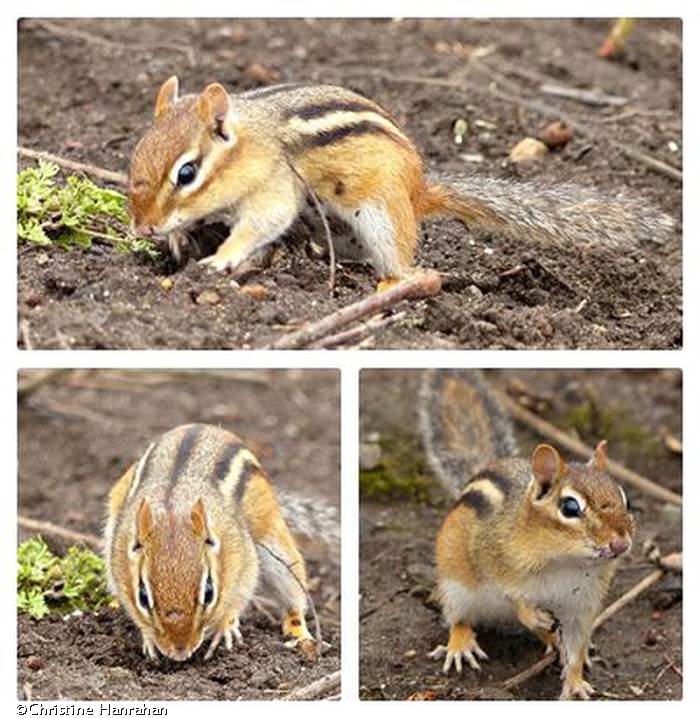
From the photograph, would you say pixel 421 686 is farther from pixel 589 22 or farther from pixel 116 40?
pixel 589 22

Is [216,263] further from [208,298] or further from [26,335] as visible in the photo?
[26,335]

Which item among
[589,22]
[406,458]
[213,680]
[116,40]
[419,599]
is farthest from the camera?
Answer: [589,22]

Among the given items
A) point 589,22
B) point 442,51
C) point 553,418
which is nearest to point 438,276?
point 553,418

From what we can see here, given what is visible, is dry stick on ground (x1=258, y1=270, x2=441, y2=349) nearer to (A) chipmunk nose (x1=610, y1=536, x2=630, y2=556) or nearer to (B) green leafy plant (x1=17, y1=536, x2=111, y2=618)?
(A) chipmunk nose (x1=610, y1=536, x2=630, y2=556)

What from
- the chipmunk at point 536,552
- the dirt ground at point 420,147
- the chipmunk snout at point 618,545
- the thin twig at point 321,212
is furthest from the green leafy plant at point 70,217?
the chipmunk snout at point 618,545

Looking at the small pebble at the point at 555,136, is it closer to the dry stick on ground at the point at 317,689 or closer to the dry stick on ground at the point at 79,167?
the dry stick on ground at the point at 79,167

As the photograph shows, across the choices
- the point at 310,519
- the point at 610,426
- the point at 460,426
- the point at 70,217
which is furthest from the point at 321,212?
the point at 610,426
